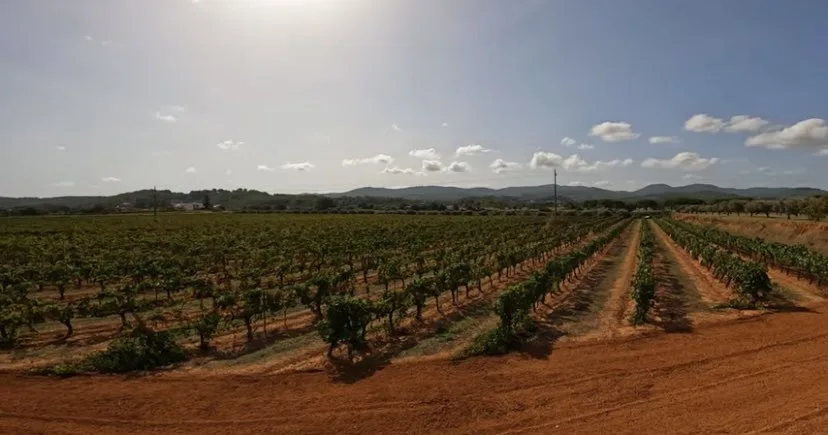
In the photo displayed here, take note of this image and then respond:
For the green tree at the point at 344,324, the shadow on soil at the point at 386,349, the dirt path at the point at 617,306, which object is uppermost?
the green tree at the point at 344,324

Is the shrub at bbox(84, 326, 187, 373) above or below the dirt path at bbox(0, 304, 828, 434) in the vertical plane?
above

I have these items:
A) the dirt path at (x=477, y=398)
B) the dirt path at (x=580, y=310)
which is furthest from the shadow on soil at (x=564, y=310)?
the dirt path at (x=477, y=398)

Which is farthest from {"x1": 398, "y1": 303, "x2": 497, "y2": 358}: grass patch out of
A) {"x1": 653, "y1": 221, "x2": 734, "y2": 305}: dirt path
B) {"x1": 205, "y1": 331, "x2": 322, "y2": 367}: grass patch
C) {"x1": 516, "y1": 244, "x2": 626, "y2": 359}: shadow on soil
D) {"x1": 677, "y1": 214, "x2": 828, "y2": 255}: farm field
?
{"x1": 677, "y1": 214, "x2": 828, "y2": 255}: farm field

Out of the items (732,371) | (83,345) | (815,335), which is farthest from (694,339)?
(83,345)

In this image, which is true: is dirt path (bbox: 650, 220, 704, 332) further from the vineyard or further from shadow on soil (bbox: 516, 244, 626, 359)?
the vineyard

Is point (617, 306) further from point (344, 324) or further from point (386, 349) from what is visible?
point (344, 324)

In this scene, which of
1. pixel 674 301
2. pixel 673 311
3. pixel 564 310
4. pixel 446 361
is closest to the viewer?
pixel 446 361

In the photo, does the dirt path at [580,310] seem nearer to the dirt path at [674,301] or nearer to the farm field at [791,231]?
the dirt path at [674,301]

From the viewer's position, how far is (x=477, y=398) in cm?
1034

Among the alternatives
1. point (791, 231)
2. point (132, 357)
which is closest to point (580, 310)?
Result: point (132, 357)

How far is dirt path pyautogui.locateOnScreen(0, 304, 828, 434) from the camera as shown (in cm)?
913

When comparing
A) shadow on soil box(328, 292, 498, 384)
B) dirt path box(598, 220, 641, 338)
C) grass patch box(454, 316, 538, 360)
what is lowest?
dirt path box(598, 220, 641, 338)

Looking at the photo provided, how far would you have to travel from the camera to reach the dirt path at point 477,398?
9133 millimetres

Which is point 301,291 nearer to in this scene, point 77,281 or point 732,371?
point 732,371
